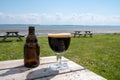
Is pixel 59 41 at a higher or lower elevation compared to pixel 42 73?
higher

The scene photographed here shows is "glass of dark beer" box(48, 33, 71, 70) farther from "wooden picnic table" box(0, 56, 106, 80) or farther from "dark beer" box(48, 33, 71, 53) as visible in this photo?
"wooden picnic table" box(0, 56, 106, 80)

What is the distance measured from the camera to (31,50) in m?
1.57

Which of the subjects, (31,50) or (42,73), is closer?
(42,73)

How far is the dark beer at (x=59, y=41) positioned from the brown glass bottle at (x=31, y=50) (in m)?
0.17

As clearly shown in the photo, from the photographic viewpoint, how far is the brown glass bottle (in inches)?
61.0

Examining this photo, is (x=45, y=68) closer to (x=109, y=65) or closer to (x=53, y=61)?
(x=53, y=61)

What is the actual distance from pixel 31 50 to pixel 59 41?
29 cm

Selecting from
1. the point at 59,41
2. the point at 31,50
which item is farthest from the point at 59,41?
the point at 31,50

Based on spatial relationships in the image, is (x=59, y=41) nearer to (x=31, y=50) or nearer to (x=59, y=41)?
(x=59, y=41)

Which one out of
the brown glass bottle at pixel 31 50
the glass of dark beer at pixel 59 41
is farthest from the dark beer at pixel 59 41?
the brown glass bottle at pixel 31 50

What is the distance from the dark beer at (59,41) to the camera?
148 cm

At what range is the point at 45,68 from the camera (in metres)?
1.55

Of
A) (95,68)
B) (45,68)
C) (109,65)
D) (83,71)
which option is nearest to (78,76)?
(83,71)

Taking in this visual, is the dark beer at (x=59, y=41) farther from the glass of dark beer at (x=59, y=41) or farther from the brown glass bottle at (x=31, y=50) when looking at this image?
the brown glass bottle at (x=31, y=50)
